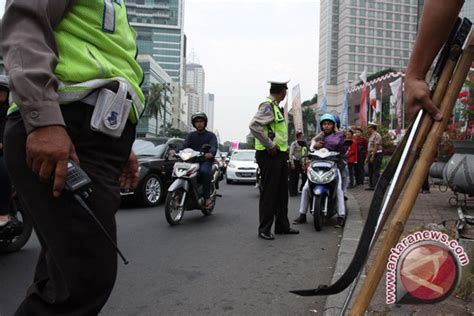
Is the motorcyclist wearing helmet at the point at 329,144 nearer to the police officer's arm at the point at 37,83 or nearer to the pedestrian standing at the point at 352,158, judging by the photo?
the police officer's arm at the point at 37,83

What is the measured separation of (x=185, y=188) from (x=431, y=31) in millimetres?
5792

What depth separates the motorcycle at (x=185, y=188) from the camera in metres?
6.77

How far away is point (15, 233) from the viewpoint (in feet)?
14.5

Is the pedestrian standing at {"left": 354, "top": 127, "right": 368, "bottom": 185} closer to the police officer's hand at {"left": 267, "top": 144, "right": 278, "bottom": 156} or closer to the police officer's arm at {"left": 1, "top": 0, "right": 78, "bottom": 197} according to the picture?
the police officer's hand at {"left": 267, "top": 144, "right": 278, "bottom": 156}

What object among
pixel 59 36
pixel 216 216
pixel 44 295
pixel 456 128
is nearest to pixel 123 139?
pixel 59 36

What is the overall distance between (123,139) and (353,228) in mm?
4794

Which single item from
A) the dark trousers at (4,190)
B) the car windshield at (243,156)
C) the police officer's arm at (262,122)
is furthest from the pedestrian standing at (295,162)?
the dark trousers at (4,190)

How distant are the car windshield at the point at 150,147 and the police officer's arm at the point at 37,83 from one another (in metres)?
8.46

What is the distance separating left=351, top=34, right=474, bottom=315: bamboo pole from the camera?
137cm

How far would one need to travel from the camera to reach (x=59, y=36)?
157 cm

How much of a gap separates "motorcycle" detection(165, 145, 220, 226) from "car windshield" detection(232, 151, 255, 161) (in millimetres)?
11182

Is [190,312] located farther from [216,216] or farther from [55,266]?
[216,216]

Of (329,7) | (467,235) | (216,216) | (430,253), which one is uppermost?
(329,7)

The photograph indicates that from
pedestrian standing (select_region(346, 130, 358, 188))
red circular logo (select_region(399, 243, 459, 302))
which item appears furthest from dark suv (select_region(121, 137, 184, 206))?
red circular logo (select_region(399, 243, 459, 302))
